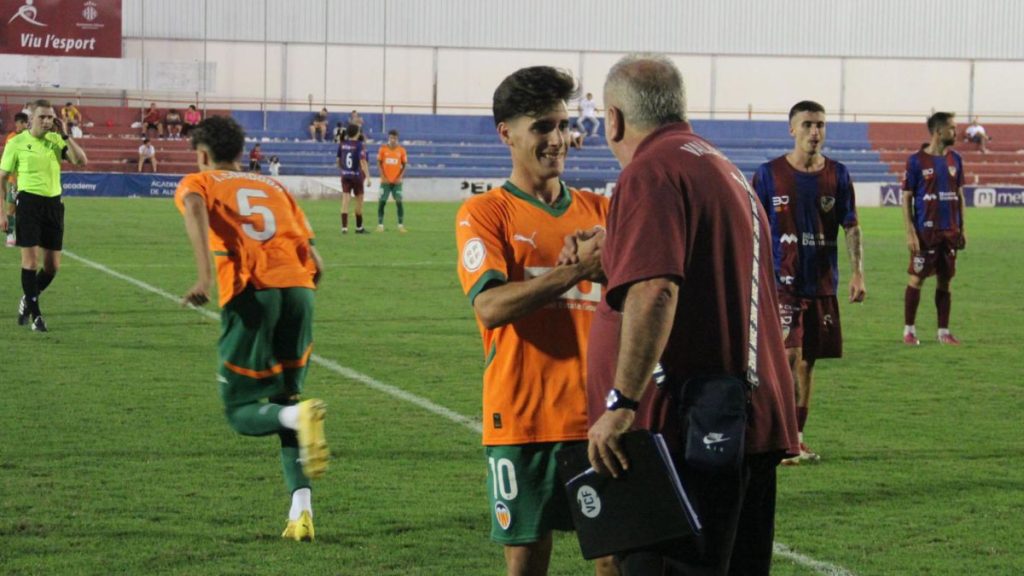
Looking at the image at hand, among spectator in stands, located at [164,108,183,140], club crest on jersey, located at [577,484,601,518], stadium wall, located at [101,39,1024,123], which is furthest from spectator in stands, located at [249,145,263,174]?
club crest on jersey, located at [577,484,601,518]

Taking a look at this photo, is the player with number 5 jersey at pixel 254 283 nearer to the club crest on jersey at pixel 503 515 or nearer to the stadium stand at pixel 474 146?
the club crest on jersey at pixel 503 515

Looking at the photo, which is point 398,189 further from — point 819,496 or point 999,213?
point 819,496

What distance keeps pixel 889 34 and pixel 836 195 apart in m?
50.8

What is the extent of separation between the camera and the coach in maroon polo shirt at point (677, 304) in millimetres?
3586

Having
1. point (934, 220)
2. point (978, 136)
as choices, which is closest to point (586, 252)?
point (934, 220)

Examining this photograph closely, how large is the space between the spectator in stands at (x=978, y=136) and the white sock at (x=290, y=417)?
50597 mm

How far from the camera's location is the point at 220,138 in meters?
6.72

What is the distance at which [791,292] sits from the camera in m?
8.48

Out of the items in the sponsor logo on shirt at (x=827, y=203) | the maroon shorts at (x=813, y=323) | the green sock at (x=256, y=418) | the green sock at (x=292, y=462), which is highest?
the sponsor logo on shirt at (x=827, y=203)

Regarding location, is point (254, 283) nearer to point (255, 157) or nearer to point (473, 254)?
point (473, 254)

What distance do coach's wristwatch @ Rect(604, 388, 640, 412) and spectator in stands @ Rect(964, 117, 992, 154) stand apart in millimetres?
52652

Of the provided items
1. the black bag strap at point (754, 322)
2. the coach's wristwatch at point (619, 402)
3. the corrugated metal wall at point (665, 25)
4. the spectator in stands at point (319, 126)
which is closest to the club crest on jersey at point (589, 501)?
the coach's wristwatch at point (619, 402)

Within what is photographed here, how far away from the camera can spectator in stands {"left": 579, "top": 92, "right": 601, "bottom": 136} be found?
174 feet

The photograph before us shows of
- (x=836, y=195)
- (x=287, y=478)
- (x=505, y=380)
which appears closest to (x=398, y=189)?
(x=836, y=195)
